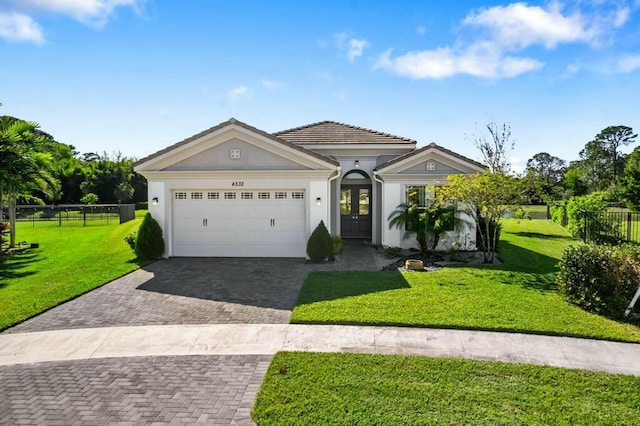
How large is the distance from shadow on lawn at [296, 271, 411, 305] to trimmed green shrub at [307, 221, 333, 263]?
1.75m

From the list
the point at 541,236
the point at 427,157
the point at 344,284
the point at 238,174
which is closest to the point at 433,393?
the point at 344,284

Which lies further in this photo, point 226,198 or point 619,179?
point 619,179

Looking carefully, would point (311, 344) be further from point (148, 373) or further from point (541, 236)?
point (541, 236)

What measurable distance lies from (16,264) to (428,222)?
15803 millimetres

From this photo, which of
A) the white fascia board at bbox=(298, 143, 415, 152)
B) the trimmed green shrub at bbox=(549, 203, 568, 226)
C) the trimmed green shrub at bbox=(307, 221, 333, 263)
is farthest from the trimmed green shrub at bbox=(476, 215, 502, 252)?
the trimmed green shrub at bbox=(549, 203, 568, 226)

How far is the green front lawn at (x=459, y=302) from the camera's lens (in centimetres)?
784

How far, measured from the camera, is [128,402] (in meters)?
5.21

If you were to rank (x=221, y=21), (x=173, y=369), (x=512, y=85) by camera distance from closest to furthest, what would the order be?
(x=173, y=369), (x=221, y=21), (x=512, y=85)

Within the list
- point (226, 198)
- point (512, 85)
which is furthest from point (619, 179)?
point (226, 198)

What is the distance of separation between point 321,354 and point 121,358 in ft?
11.4

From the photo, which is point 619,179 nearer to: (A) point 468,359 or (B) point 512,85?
(B) point 512,85

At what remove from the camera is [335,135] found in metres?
19.2

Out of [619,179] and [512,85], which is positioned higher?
[512,85]

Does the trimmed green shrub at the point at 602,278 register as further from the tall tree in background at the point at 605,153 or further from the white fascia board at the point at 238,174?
the tall tree in background at the point at 605,153
